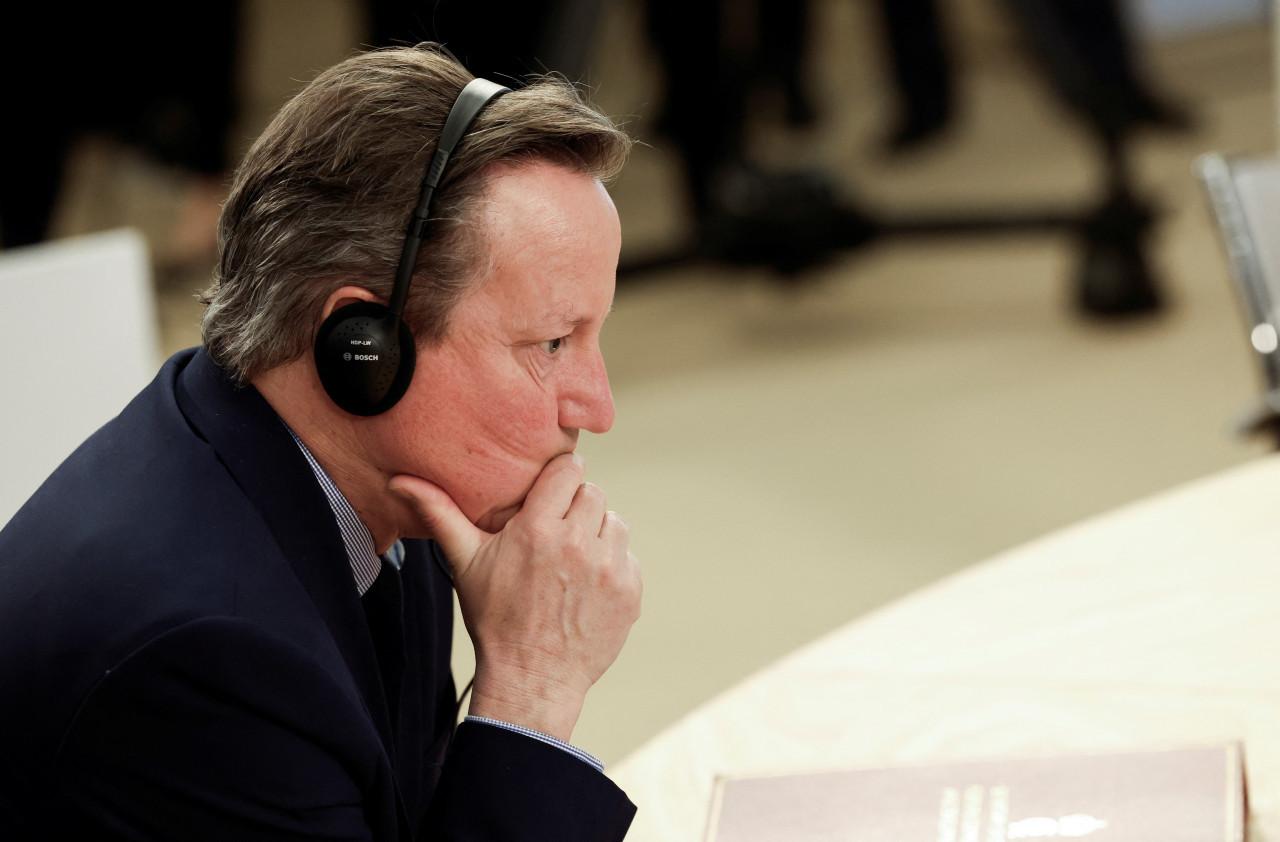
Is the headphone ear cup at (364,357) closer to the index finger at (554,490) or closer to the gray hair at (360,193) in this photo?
the gray hair at (360,193)

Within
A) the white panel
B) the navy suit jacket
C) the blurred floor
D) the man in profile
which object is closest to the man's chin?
the man in profile

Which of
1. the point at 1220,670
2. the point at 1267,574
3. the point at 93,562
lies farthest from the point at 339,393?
the point at 1267,574

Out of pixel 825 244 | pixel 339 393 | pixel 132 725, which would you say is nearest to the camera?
pixel 132 725

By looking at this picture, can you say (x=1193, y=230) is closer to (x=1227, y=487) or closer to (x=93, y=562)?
(x=1227, y=487)

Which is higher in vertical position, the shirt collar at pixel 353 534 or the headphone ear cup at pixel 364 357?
the headphone ear cup at pixel 364 357

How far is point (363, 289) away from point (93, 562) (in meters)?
0.24

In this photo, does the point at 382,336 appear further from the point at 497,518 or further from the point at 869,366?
the point at 869,366

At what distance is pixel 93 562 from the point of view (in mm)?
804

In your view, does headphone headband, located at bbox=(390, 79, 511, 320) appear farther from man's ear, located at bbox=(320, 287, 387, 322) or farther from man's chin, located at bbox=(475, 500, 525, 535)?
man's chin, located at bbox=(475, 500, 525, 535)

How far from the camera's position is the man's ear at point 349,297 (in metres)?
0.89

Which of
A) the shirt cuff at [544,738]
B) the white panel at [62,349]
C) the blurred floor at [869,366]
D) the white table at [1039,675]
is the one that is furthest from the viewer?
the blurred floor at [869,366]

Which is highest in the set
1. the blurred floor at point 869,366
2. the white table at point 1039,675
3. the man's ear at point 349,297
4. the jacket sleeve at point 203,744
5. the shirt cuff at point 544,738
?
the blurred floor at point 869,366

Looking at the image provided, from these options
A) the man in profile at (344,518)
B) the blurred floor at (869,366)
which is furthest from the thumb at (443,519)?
the blurred floor at (869,366)

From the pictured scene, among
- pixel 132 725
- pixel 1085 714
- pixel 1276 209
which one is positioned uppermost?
pixel 1276 209
